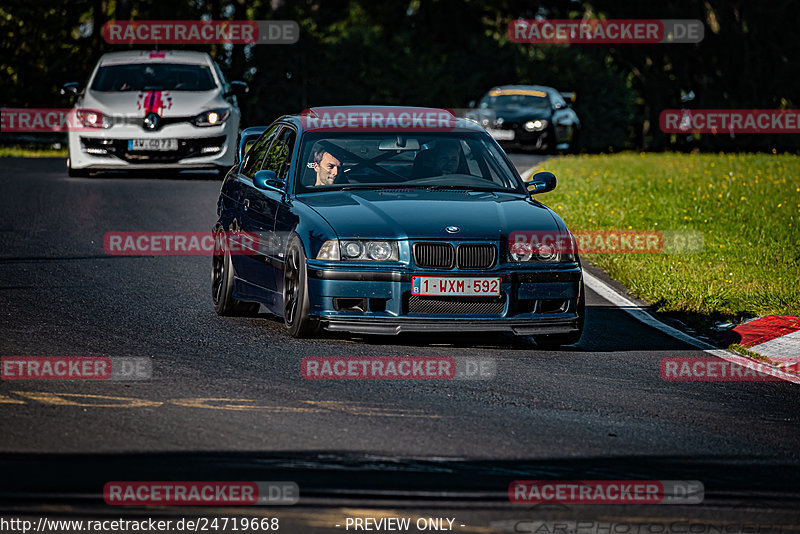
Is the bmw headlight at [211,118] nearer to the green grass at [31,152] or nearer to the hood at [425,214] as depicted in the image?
the green grass at [31,152]

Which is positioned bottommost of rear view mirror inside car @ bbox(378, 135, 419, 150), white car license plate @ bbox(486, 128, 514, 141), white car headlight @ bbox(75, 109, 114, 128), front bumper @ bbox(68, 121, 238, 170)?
white car license plate @ bbox(486, 128, 514, 141)

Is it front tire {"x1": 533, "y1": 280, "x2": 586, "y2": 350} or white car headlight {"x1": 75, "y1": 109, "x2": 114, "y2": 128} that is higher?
front tire {"x1": 533, "y1": 280, "x2": 586, "y2": 350}

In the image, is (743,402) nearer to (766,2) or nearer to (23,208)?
(23,208)

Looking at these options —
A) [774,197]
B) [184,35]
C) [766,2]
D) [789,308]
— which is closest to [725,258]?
[789,308]

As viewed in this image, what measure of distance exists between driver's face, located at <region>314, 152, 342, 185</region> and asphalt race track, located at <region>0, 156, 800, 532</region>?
1.13 m

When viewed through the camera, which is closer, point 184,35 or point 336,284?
point 336,284

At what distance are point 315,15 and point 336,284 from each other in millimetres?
35234

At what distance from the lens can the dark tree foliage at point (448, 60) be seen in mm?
34406

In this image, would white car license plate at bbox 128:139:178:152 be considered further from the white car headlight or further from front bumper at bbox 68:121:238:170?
the white car headlight

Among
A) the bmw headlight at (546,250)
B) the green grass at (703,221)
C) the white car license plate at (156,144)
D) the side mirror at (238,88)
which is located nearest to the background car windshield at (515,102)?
the green grass at (703,221)

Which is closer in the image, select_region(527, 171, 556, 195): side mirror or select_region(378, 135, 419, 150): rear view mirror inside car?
select_region(378, 135, 419, 150): rear view mirror inside car

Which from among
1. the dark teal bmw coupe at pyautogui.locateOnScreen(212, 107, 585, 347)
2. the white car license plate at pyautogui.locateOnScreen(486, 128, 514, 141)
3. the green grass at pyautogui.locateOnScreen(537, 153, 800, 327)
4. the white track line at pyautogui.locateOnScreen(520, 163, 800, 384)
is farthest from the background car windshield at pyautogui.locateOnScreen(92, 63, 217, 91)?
the dark teal bmw coupe at pyautogui.locateOnScreen(212, 107, 585, 347)

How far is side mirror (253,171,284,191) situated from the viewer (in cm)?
1126

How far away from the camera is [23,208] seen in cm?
1880
